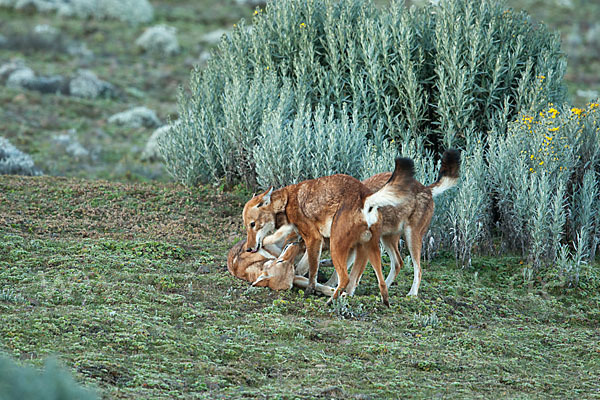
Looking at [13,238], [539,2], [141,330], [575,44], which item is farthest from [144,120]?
[539,2]

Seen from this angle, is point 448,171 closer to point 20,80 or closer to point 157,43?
point 20,80

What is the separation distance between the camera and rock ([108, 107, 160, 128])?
19297mm

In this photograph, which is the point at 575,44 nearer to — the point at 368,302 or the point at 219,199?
the point at 219,199

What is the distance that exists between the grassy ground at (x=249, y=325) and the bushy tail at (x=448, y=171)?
1.35m

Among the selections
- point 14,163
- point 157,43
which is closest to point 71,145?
point 14,163

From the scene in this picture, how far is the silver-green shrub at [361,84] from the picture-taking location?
10484 millimetres

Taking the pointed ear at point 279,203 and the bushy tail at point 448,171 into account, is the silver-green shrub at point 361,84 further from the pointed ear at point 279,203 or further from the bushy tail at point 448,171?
the pointed ear at point 279,203

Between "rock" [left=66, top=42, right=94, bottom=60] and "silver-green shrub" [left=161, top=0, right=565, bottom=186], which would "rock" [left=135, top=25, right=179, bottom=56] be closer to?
"rock" [left=66, top=42, right=94, bottom=60]

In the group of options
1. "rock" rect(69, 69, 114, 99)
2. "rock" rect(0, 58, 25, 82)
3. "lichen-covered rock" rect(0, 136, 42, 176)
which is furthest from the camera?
"rock" rect(0, 58, 25, 82)

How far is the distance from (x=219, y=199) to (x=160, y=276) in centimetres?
371

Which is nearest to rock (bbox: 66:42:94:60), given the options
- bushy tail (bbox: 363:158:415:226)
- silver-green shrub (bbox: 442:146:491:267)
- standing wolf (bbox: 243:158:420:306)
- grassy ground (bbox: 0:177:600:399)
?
grassy ground (bbox: 0:177:600:399)

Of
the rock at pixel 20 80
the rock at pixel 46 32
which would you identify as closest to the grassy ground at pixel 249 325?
the rock at pixel 20 80

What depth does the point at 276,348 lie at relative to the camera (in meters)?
5.61

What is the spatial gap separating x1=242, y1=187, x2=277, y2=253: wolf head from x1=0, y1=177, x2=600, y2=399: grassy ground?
527 mm
